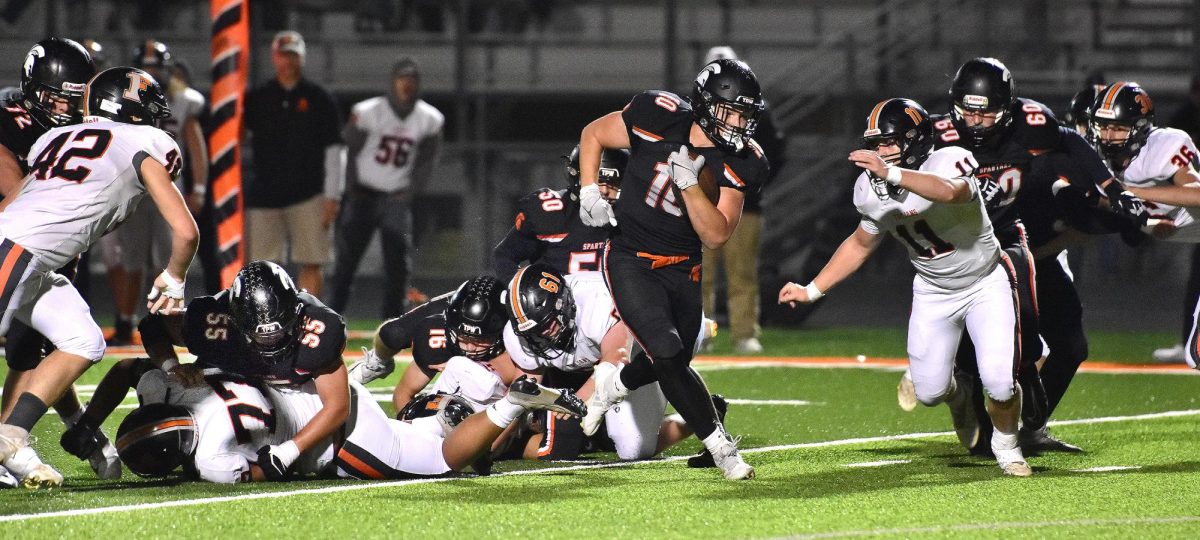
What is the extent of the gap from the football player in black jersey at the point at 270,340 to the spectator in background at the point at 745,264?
16.5ft

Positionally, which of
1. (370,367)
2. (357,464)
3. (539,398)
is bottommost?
(370,367)

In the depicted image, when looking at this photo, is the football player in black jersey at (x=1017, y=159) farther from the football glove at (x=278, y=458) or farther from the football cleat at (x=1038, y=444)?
the football glove at (x=278, y=458)

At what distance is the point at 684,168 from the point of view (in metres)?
5.68

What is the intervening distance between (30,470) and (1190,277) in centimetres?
741

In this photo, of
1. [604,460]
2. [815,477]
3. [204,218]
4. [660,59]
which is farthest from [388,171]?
[660,59]

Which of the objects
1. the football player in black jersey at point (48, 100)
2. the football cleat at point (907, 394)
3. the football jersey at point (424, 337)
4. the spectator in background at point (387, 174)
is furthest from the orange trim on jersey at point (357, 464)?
the spectator in background at point (387, 174)

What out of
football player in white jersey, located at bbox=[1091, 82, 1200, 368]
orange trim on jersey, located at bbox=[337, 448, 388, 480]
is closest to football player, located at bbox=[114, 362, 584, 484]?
orange trim on jersey, located at bbox=[337, 448, 388, 480]

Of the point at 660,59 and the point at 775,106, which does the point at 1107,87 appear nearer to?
the point at 775,106

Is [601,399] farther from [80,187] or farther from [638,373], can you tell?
[80,187]

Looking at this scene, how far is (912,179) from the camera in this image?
5457 mm

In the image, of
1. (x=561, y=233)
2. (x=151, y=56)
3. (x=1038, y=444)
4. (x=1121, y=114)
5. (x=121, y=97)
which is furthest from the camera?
(x=151, y=56)

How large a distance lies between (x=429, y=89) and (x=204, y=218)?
803 centimetres

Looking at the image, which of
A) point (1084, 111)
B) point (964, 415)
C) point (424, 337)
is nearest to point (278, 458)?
point (424, 337)

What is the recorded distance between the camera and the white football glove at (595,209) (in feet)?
20.1
